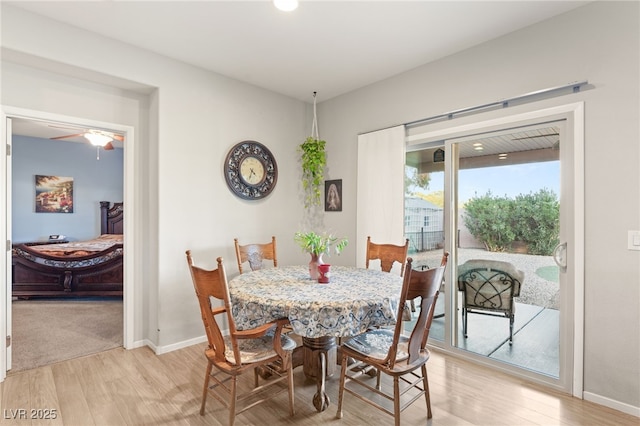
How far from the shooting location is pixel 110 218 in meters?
6.95

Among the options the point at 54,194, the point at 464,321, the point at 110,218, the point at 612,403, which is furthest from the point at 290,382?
the point at 54,194

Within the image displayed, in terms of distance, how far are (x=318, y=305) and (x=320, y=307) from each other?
0.05ft

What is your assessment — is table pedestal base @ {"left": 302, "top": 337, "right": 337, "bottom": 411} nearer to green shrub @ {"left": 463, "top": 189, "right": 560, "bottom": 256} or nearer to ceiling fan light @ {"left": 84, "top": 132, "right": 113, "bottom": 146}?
green shrub @ {"left": 463, "top": 189, "right": 560, "bottom": 256}

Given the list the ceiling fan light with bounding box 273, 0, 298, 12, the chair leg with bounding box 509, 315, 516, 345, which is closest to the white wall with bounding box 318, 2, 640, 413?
the chair leg with bounding box 509, 315, 516, 345

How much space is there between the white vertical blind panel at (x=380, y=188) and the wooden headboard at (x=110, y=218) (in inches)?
221

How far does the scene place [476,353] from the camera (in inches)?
113

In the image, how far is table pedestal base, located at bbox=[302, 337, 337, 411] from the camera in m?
2.14

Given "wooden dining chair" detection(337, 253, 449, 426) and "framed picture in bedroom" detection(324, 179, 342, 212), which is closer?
"wooden dining chair" detection(337, 253, 449, 426)

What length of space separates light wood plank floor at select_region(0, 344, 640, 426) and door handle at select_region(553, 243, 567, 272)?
36.0 inches

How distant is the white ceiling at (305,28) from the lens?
234 cm

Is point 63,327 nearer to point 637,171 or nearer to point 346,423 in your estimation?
point 346,423

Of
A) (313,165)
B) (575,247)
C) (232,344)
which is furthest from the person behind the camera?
(313,165)

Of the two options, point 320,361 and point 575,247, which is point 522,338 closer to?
point 575,247

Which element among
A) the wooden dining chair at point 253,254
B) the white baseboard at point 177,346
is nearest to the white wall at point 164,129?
the white baseboard at point 177,346
